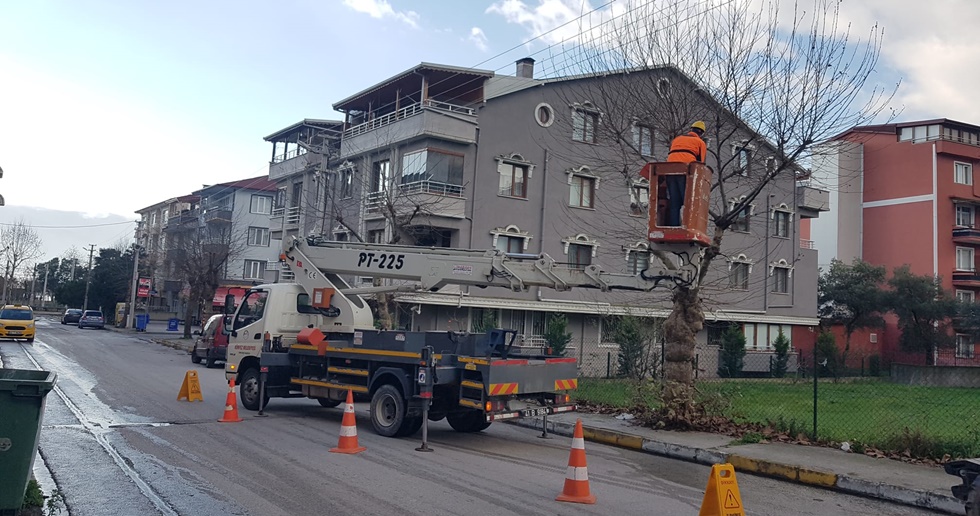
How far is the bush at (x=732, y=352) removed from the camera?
33625 mm

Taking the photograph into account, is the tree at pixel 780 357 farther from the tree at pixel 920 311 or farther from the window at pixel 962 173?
the window at pixel 962 173

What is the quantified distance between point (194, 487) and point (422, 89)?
23491 millimetres

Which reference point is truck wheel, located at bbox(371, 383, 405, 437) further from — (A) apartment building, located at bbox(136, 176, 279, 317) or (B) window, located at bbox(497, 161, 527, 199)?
(A) apartment building, located at bbox(136, 176, 279, 317)

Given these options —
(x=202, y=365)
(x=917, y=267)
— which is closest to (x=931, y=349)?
(x=917, y=267)

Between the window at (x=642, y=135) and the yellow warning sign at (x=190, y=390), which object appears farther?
the window at (x=642, y=135)

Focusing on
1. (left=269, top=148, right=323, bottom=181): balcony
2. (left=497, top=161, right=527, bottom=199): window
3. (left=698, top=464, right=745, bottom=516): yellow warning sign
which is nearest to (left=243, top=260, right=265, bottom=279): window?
(left=269, top=148, right=323, bottom=181): balcony

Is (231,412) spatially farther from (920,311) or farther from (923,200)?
(923,200)

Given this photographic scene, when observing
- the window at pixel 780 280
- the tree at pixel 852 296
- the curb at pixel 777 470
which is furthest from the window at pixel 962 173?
the curb at pixel 777 470

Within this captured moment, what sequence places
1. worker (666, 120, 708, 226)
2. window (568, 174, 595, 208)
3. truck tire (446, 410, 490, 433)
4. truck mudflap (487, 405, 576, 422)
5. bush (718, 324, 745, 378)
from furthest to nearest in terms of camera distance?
bush (718, 324, 745, 378), window (568, 174, 595, 208), truck tire (446, 410, 490, 433), truck mudflap (487, 405, 576, 422), worker (666, 120, 708, 226)

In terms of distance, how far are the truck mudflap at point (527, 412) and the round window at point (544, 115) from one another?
2097 cm

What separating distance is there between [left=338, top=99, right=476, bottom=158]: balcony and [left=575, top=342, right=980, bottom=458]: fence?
413 inches

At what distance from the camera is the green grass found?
10.9 metres

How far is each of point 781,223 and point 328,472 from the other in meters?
34.1

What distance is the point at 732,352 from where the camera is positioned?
111ft
